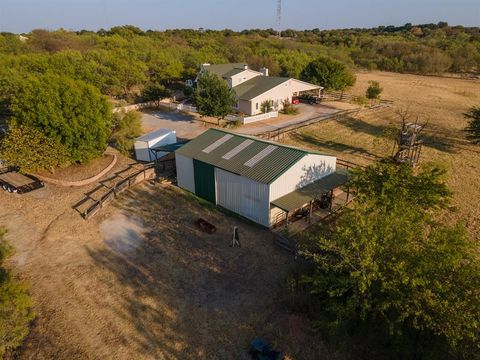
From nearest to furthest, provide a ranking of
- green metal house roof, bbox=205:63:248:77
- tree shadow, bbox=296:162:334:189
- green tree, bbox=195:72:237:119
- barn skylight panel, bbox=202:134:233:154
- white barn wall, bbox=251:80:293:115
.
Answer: tree shadow, bbox=296:162:334:189
barn skylight panel, bbox=202:134:233:154
green tree, bbox=195:72:237:119
white barn wall, bbox=251:80:293:115
green metal house roof, bbox=205:63:248:77

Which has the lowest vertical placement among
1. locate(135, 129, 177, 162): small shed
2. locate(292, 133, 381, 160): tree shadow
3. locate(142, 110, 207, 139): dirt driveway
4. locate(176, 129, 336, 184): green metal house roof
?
locate(292, 133, 381, 160): tree shadow

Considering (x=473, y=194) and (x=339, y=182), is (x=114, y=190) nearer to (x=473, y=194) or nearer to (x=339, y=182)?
(x=339, y=182)

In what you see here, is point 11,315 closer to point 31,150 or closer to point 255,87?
point 31,150

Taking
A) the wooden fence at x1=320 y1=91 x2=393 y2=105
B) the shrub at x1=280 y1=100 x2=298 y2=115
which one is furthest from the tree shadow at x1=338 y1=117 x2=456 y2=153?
the wooden fence at x1=320 y1=91 x2=393 y2=105

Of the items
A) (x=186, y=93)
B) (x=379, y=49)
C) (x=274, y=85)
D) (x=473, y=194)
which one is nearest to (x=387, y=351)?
(x=473, y=194)

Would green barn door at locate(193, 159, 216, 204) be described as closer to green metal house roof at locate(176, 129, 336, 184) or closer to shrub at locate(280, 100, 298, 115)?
green metal house roof at locate(176, 129, 336, 184)

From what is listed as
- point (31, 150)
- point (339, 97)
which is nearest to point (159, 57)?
point (339, 97)

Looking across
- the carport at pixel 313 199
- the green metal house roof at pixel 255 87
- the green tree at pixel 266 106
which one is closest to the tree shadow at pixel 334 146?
the green tree at pixel 266 106
